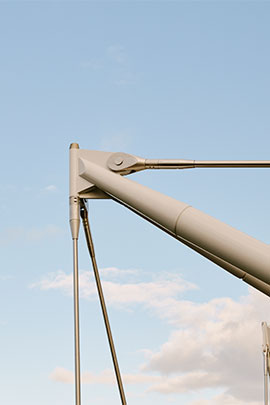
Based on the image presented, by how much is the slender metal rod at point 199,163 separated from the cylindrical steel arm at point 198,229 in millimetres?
1338

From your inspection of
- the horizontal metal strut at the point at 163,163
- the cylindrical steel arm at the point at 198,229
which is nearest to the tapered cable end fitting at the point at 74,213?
the horizontal metal strut at the point at 163,163

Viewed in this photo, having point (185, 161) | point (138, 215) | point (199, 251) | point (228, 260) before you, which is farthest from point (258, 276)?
point (185, 161)

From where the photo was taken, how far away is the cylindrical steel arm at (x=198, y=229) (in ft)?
22.9

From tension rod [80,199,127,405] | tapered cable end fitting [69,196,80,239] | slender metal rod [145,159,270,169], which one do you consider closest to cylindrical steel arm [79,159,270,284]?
slender metal rod [145,159,270,169]

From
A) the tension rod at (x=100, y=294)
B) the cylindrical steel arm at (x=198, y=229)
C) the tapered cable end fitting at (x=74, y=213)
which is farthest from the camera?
the tension rod at (x=100, y=294)

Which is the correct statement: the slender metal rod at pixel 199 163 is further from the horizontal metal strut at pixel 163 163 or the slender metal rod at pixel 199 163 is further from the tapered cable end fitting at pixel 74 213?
the tapered cable end fitting at pixel 74 213

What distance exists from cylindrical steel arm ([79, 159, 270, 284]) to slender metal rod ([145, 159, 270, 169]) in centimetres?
134

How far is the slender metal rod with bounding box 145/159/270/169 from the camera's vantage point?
10727mm

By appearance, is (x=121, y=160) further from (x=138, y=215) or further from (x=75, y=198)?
(x=138, y=215)

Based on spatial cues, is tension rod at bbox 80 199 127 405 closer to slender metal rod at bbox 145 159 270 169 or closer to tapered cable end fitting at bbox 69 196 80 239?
tapered cable end fitting at bbox 69 196 80 239

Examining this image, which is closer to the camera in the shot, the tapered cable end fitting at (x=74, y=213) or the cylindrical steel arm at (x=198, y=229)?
the cylindrical steel arm at (x=198, y=229)

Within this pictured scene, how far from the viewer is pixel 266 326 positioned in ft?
57.0

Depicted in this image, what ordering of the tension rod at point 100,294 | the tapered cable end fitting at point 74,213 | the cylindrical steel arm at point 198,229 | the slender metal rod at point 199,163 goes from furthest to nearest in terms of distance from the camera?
the tension rod at point 100,294 → the tapered cable end fitting at point 74,213 → the slender metal rod at point 199,163 → the cylindrical steel arm at point 198,229

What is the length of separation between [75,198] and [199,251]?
360 cm
